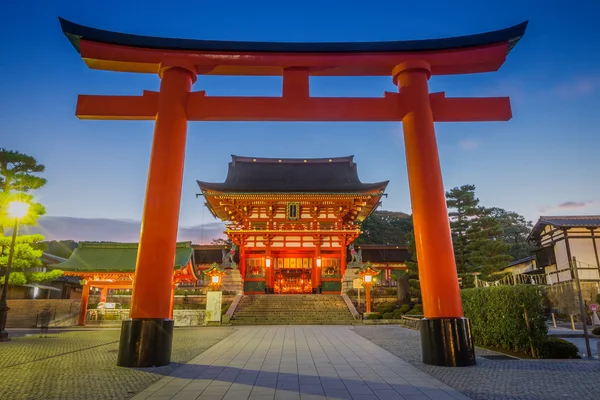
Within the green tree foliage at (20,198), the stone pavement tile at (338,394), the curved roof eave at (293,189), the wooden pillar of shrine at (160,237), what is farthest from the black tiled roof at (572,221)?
the green tree foliage at (20,198)

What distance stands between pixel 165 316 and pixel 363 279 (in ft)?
52.1

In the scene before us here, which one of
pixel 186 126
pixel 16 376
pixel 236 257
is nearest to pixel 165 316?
pixel 16 376

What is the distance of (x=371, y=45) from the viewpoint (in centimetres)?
750

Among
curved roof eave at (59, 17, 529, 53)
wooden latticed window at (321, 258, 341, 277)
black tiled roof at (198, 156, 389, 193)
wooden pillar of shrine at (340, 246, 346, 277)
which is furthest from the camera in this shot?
black tiled roof at (198, 156, 389, 193)

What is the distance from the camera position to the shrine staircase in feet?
61.8

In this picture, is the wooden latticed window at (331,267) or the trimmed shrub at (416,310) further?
the wooden latticed window at (331,267)

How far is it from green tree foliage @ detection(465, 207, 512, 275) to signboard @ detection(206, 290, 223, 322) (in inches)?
641

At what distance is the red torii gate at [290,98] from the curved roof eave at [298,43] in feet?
0.07

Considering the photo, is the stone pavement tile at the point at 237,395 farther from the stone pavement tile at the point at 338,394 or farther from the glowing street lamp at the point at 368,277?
the glowing street lamp at the point at 368,277

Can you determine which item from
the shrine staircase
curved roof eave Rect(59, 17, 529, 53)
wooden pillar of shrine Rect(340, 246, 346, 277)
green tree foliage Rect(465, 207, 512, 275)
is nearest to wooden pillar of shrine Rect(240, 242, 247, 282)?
the shrine staircase

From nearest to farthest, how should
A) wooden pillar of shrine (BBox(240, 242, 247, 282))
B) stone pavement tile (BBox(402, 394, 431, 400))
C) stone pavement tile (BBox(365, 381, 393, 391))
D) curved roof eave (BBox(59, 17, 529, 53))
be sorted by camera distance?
stone pavement tile (BBox(402, 394, 431, 400))
stone pavement tile (BBox(365, 381, 393, 391))
curved roof eave (BBox(59, 17, 529, 53))
wooden pillar of shrine (BBox(240, 242, 247, 282))

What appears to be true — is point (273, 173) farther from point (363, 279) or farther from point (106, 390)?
point (106, 390)

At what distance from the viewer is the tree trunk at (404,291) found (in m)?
21.5

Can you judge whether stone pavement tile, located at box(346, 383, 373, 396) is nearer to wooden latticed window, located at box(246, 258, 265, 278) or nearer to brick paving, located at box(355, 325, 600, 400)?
brick paving, located at box(355, 325, 600, 400)
